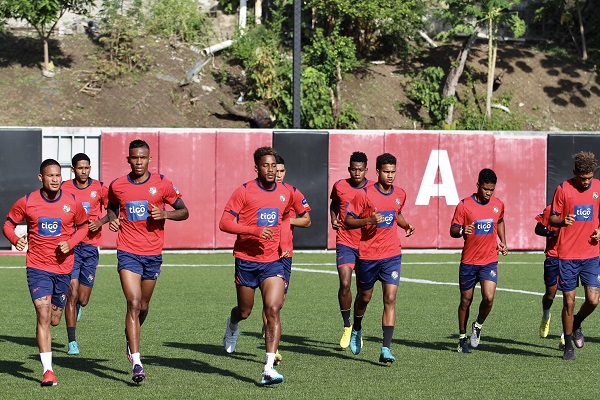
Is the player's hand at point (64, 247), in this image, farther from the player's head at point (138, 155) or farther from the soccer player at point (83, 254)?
the soccer player at point (83, 254)

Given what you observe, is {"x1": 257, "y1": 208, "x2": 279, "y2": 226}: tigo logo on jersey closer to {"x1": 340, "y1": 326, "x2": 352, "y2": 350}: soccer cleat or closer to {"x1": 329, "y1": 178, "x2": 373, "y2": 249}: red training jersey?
{"x1": 329, "y1": 178, "x2": 373, "y2": 249}: red training jersey

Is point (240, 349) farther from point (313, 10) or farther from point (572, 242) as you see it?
point (313, 10)

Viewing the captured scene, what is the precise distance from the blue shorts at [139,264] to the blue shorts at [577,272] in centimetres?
453

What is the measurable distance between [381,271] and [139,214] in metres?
2.87

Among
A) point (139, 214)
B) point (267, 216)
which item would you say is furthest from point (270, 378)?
point (139, 214)

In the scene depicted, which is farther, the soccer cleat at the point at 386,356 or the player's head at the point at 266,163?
the soccer cleat at the point at 386,356

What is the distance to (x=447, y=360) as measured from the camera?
12.7 m

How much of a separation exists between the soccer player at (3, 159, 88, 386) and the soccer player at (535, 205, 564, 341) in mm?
5264

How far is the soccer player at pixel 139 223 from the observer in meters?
11.4

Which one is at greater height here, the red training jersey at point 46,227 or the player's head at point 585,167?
the player's head at point 585,167

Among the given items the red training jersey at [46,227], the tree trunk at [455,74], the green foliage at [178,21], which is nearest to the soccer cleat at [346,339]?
the red training jersey at [46,227]

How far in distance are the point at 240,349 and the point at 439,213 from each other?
15.6 m

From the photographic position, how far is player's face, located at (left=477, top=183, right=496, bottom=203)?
520 inches

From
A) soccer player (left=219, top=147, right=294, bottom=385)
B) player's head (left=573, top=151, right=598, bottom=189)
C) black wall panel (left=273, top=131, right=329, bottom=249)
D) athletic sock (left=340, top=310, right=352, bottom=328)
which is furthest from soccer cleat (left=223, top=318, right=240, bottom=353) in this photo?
black wall panel (left=273, top=131, right=329, bottom=249)
